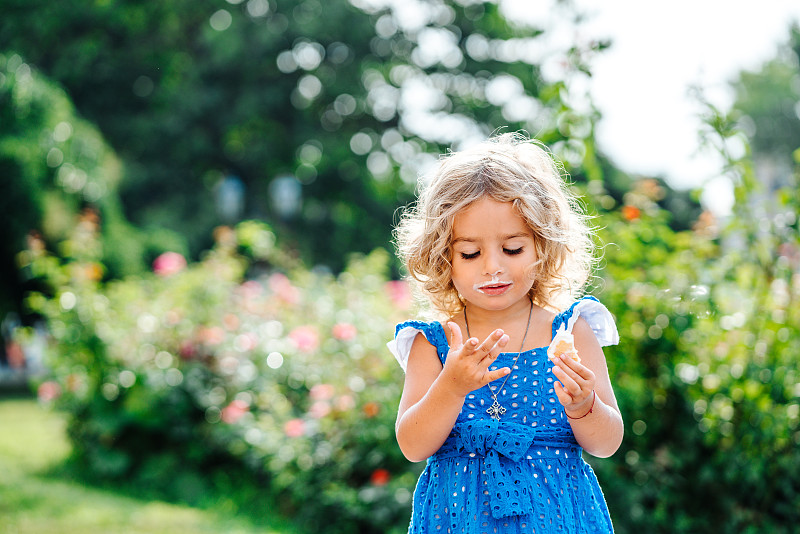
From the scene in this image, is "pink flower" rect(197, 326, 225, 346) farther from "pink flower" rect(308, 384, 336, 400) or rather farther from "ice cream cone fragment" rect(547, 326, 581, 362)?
"ice cream cone fragment" rect(547, 326, 581, 362)

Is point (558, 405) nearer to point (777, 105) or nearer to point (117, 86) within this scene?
point (117, 86)

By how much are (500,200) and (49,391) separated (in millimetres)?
4956

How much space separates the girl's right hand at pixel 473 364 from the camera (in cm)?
145

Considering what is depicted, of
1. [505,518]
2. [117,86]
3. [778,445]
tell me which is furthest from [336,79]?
[505,518]

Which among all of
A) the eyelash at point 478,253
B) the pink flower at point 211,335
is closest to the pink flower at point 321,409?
the pink flower at point 211,335

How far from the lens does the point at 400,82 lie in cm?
1833

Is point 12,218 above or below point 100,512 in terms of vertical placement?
above

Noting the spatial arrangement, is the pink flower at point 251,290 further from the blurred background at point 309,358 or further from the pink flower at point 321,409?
the pink flower at point 321,409

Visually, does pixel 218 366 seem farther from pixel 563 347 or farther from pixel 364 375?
pixel 563 347

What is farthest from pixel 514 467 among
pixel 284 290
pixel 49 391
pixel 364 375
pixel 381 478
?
pixel 49 391

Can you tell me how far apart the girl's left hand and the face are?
0.22 meters

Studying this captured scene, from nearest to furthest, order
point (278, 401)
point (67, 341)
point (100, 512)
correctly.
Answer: point (100, 512) → point (278, 401) → point (67, 341)

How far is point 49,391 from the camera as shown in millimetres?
5566

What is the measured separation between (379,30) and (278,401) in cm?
1487
